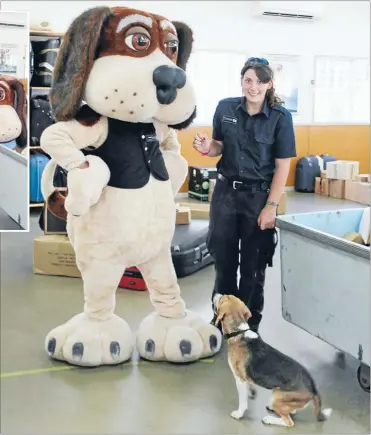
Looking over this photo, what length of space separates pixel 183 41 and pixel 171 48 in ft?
0.42

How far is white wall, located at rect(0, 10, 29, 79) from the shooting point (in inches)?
59.0

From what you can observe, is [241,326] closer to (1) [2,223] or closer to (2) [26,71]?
(1) [2,223]

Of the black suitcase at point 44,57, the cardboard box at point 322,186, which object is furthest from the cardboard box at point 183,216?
the cardboard box at point 322,186

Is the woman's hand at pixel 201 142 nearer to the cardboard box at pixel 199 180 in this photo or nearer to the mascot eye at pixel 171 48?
the mascot eye at pixel 171 48

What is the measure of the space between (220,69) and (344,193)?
1.92m

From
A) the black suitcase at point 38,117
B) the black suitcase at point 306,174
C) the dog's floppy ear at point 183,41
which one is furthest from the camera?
the black suitcase at point 306,174

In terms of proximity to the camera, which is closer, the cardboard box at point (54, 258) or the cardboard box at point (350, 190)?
the cardboard box at point (54, 258)

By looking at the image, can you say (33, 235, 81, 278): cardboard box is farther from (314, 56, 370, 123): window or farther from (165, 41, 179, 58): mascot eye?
(314, 56, 370, 123): window

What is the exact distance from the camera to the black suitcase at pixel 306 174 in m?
6.57

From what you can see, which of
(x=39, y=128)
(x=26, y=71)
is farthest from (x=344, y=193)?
(x=26, y=71)

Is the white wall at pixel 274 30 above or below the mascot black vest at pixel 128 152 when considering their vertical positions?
above

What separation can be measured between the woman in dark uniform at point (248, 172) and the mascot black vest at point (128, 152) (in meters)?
0.28

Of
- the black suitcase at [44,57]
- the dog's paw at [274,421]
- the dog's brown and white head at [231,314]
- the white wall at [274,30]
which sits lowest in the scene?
the dog's paw at [274,421]

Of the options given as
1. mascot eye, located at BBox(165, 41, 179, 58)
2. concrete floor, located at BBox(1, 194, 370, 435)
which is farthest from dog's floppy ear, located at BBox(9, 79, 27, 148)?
concrete floor, located at BBox(1, 194, 370, 435)
